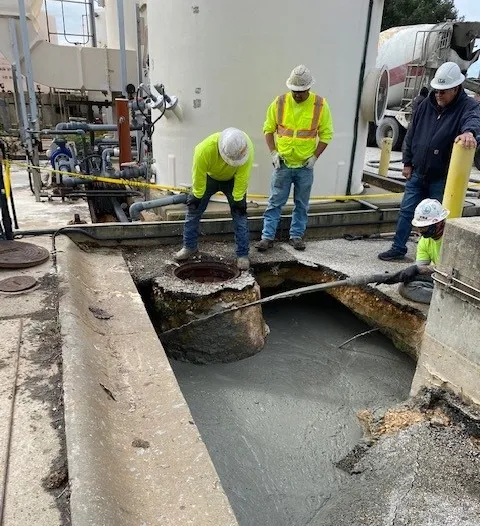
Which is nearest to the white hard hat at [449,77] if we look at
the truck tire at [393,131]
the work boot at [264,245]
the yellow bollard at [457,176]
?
the yellow bollard at [457,176]

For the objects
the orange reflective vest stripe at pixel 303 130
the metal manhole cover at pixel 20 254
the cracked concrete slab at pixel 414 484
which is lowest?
the cracked concrete slab at pixel 414 484

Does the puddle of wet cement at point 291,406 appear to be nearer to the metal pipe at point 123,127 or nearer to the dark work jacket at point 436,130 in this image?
the dark work jacket at point 436,130

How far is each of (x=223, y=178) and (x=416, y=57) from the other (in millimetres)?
11160

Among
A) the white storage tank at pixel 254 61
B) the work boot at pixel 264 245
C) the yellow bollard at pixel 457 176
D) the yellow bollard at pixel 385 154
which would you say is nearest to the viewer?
the yellow bollard at pixel 457 176

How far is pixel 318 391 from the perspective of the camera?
4141mm

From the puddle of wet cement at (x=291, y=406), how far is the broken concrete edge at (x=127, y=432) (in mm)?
943

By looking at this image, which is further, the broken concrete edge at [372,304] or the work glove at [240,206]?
the work glove at [240,206]

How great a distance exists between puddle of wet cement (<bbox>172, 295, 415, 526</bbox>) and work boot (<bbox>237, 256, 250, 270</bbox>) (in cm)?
81

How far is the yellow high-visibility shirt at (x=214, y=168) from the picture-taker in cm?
434

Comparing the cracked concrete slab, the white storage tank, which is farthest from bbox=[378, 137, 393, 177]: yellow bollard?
the cracked concrete slab

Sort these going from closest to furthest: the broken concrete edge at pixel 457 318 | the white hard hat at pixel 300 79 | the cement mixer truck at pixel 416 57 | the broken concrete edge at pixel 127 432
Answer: the broken concrete edge at pixel 127 432
the broken concrete edge at pixel 457 318
the white hard hat at pixel 300 79
the cement mixer truck at pixel 416 57

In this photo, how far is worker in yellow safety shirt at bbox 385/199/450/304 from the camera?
3566 millimetres

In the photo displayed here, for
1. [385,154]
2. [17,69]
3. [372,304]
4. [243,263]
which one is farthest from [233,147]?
[17,69]

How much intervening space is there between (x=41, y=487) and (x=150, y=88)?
18.7 ft
